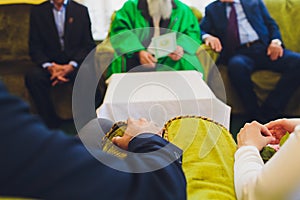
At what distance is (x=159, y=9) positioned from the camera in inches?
112

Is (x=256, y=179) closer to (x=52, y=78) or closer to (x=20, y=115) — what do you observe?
(x=20, y=115)

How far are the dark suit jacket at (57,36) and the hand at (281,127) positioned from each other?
1989 millimetres

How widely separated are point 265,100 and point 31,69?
1.64m

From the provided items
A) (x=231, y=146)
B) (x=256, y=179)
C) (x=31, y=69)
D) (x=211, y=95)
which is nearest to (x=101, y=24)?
(x=31, y=69)

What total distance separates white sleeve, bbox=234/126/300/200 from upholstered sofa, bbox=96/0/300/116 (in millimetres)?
1487

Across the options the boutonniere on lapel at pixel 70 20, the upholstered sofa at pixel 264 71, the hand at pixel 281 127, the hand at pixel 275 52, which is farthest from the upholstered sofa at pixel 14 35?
the hand at pixel 281 127

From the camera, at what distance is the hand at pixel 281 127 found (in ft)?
3.54

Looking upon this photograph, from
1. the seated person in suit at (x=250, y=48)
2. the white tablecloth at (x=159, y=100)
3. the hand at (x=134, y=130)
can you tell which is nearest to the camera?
the hand at (x=134, y=130)

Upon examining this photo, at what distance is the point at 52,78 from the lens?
2.82m

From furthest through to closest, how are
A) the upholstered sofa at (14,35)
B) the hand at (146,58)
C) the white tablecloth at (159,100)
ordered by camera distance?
the upholstered sofa at (14,35)
the hand at (146,58)
the white tablecloth at (159,100)

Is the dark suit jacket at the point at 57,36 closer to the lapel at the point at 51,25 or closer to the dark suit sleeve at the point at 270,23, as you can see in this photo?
the lapel at the point at 51,25

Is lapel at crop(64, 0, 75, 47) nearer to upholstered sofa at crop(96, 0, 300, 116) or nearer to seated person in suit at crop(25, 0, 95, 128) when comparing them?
seated person in suit at crop(25, 0, 95, 128)

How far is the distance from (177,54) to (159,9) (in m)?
0.47

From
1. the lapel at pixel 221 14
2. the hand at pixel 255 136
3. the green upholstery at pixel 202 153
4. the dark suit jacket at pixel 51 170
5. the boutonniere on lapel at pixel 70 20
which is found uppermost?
the dark suit jacket at pixel 51 170
